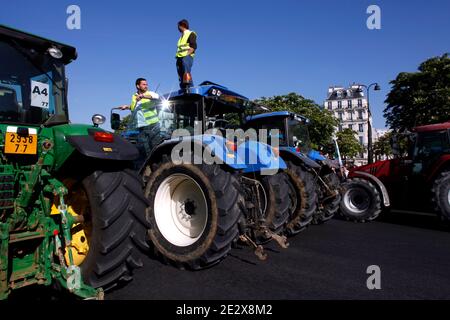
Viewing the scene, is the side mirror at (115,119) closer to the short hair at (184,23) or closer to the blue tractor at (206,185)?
the blue tractor at (206,185)

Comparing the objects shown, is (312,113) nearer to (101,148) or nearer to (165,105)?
(165,105)

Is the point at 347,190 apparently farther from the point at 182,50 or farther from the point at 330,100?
the point at 330,100

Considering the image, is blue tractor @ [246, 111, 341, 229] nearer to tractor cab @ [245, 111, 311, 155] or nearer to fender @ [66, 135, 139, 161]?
tractor cab @ [245, 111, 311, 155]

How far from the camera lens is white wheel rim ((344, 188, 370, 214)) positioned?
8969 mm

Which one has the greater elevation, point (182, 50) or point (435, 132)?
point (182, 50)

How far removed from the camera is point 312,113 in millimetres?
34500

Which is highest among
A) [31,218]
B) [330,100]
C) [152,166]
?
[330,100]

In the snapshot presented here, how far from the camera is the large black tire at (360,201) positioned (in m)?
8.72

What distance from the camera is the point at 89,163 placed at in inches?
121

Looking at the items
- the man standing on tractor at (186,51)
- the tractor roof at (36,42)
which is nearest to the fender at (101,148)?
the tractor roof at (36,42)

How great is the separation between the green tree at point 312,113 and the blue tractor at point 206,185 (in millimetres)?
27526

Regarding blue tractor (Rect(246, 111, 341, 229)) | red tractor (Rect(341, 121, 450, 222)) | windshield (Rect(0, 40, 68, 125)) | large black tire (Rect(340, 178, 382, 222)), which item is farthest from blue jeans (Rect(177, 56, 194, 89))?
red tractor (Rect(341, 121, 450, 222))
